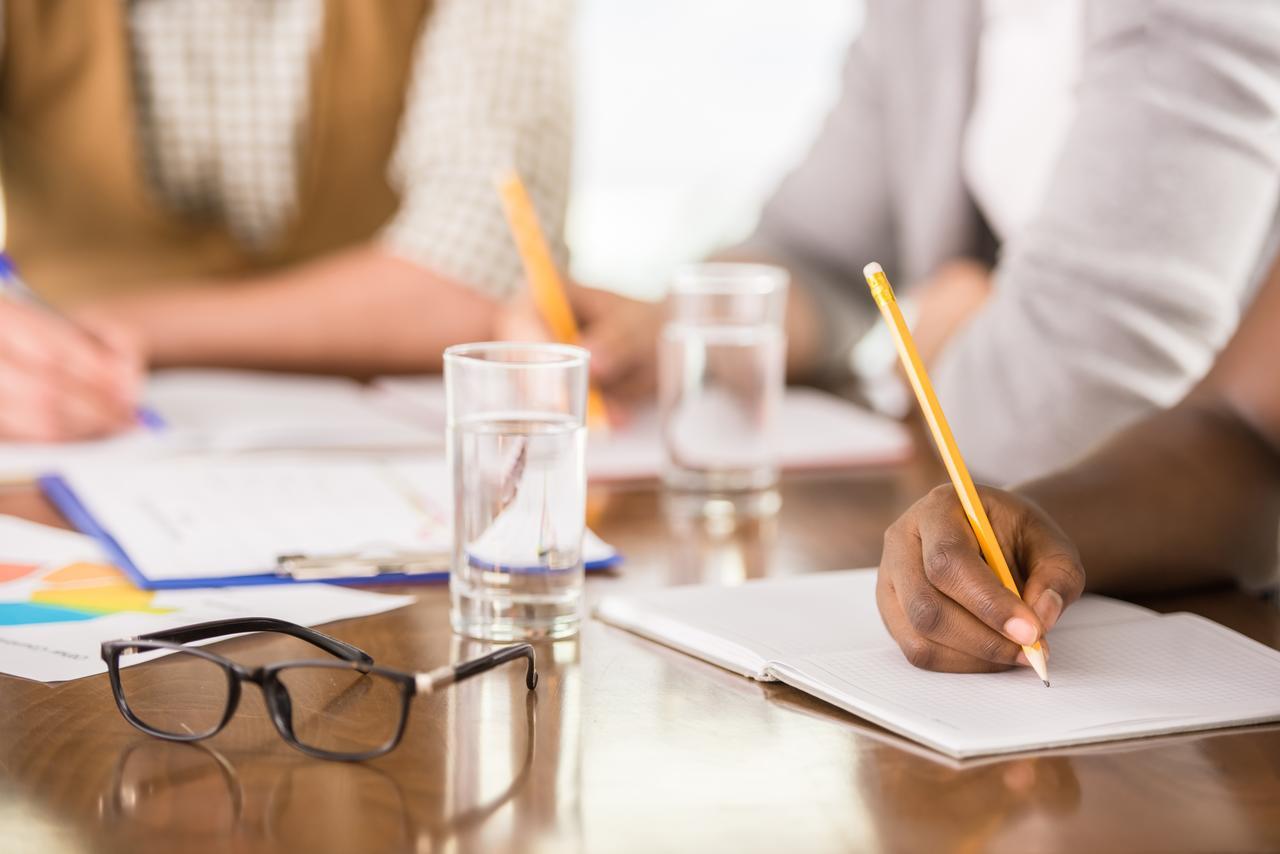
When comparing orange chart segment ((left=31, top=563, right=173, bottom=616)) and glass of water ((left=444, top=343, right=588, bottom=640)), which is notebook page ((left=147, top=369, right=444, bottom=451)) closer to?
orange chart segment ((left=31, top=563, right=173, bottom=616))

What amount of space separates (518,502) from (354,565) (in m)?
0.16

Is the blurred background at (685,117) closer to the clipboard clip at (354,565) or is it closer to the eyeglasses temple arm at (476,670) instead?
the clipboard clip at (354,565)

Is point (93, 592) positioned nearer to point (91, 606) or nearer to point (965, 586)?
point (91, 606)

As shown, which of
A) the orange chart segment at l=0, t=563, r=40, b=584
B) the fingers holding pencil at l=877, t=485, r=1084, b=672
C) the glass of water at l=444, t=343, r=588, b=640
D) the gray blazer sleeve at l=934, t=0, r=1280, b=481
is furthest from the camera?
the gray blazer sleeve at l=934, t=0, r=1280, b=481

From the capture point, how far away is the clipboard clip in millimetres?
860

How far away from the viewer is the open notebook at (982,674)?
0.61 m

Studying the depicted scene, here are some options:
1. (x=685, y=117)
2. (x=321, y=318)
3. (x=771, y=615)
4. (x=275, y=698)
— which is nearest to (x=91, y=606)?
(x=275, y=698)

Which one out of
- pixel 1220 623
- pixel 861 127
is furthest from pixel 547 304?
pixel 1220 623

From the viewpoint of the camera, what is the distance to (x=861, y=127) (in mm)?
1736

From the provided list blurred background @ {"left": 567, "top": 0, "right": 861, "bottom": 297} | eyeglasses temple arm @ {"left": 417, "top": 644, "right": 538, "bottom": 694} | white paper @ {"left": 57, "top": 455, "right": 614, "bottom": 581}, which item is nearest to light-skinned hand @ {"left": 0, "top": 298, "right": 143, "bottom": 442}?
white paper @ {"left": 57, "top": 455, "right": 614, "bottom": 581}

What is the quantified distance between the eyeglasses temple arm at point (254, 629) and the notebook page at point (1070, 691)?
0.65 ft

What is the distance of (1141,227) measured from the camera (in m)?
1.08

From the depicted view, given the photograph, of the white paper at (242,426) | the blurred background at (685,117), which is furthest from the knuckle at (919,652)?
the blurred background at (685,117)

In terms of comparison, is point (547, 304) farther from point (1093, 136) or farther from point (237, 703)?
point (237, 703)
